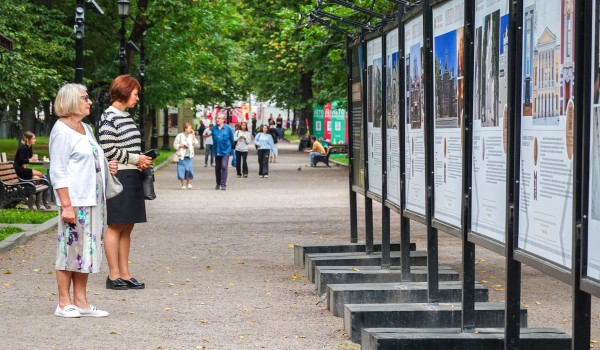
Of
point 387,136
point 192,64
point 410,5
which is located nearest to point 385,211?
point 387,136

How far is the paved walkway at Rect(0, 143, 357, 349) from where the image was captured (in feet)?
27.9

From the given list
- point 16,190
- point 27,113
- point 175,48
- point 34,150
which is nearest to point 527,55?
point 16,190

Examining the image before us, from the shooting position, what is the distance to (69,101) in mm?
9414

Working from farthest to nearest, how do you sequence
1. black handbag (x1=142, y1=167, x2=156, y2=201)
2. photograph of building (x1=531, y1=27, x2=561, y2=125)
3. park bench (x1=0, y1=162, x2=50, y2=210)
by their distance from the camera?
park bench (x1=0, y1=162, x2=50, y2=210) < black handbag (x1=142, y1=167, x2=156, y2=201) < photograph of building (x1=531, y1=27, x2=561, y2=125)

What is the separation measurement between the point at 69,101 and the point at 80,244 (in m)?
1.00

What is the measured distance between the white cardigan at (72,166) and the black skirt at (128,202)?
1.58m

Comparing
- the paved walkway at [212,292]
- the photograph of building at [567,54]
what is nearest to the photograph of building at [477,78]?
the photograph of building at [567,54]

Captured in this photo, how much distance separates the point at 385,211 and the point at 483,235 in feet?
13.8

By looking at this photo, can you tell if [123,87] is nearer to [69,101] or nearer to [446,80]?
[69,101]

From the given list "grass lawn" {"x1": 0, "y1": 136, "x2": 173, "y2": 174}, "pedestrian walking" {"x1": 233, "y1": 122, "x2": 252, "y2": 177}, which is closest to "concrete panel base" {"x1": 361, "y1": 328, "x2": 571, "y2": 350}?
"grass lawn" {"x1": 0, "y1": 136, "x2": 173, "y2": 174}

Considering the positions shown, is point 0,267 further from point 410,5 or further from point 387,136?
point 410,5

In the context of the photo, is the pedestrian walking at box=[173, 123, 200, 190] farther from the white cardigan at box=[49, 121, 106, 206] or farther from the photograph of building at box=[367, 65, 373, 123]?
the white cardigan at box=[49, 121, 106, 206]

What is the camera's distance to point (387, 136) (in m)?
10.6

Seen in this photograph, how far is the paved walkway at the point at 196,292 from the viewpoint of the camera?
27.9 feet
